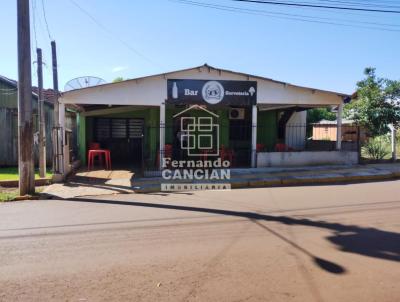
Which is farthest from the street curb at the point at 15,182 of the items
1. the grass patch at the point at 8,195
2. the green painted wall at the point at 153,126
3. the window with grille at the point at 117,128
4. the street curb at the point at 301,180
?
the window with grille at the point at 117,128

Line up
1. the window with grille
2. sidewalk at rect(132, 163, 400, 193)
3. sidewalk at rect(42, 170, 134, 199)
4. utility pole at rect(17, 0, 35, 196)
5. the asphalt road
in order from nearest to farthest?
the asphalt road → utility pole at rect(17, 0, 35, 196) → sidewalk at rect(42, 170, 134, 199) → sidewalk at rect(132, 163, 400, 193) → the window with grille

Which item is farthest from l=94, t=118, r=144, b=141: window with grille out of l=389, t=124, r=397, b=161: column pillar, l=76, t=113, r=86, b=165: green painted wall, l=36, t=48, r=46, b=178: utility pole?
l=389, t=124, r=397, b=161: column pillar

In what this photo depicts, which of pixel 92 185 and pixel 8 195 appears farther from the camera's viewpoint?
pixel 92 185

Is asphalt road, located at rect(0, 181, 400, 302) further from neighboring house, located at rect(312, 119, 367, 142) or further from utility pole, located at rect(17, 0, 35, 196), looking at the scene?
neighboring house, located at rect(312, 119, 367, 142)

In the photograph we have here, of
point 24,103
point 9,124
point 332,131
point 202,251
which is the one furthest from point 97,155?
point 332,131

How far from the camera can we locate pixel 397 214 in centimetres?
652

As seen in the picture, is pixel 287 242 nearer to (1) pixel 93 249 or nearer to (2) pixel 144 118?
(1) pixel 93 249

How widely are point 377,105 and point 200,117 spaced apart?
8.41 meters

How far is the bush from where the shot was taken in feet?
51.1

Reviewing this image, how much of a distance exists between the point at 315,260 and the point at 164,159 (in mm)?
8283

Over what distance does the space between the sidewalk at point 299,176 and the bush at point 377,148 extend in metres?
2.35

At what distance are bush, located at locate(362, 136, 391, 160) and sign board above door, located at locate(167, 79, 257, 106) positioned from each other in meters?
6.57

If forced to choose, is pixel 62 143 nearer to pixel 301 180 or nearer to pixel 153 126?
pixel 153 126

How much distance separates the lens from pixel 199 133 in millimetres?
15328
